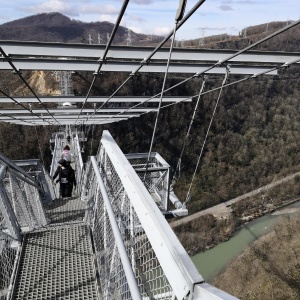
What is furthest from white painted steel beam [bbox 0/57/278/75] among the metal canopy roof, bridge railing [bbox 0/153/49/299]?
bridge railing [bbox 0/153/49/299]

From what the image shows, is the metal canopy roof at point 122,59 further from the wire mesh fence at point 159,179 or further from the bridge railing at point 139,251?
the wire mesh fence at point 159,179

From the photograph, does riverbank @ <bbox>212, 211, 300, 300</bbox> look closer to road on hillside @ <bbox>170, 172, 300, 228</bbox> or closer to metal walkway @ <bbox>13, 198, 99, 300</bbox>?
road on hillside @ <bbox>170, 172, 300, 228</bbox>

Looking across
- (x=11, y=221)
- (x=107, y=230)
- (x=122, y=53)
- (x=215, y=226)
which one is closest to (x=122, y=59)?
(x=122, y=53)

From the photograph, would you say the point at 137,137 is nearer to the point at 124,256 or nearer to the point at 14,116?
the point at 14,116

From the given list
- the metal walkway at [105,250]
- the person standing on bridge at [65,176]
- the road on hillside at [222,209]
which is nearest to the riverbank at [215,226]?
the road on hillside at [222,209]

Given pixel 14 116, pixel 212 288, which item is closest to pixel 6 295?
pixel 212 288

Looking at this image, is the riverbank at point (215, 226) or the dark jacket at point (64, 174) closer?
the dark jacket at point (64, 174)
